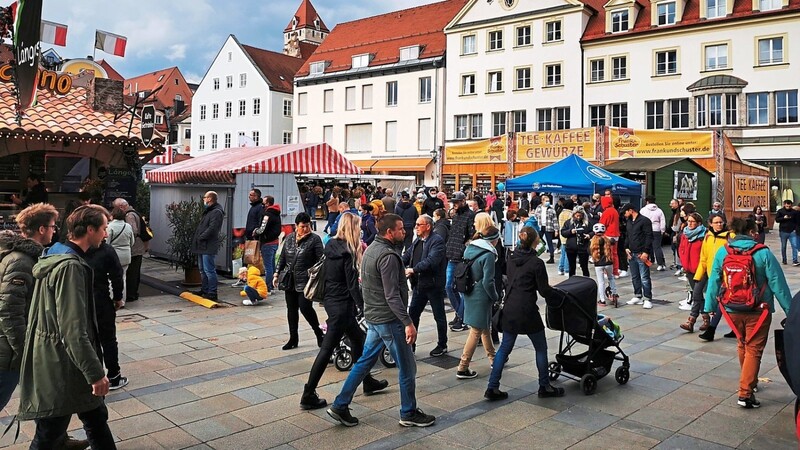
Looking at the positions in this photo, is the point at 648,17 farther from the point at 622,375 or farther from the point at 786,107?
the point at 622,375

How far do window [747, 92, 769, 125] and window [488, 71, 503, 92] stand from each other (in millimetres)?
14065

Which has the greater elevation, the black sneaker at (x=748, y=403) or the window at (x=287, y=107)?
the window at (x=287, y=107)

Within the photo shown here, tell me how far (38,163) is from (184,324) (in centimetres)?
788

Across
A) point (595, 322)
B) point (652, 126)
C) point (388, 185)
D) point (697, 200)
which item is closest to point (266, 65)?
point (388, 185)

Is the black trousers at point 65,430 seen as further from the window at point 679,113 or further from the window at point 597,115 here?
the window at point 597,115

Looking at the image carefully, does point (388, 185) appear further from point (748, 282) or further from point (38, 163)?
point (748, 282)

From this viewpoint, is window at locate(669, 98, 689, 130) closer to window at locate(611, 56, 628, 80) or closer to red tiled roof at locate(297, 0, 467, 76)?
window at locate(611, 56, 628, 80)

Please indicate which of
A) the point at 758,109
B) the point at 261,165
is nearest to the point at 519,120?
the point at 758,109

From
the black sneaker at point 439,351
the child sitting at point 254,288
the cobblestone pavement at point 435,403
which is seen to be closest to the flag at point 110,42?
the child sitting at point 254,288

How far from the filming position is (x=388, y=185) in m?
38.8

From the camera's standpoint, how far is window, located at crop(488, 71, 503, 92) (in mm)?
39566

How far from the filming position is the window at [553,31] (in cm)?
3768

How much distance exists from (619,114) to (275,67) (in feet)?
101

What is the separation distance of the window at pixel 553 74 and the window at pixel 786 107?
1155 cm
